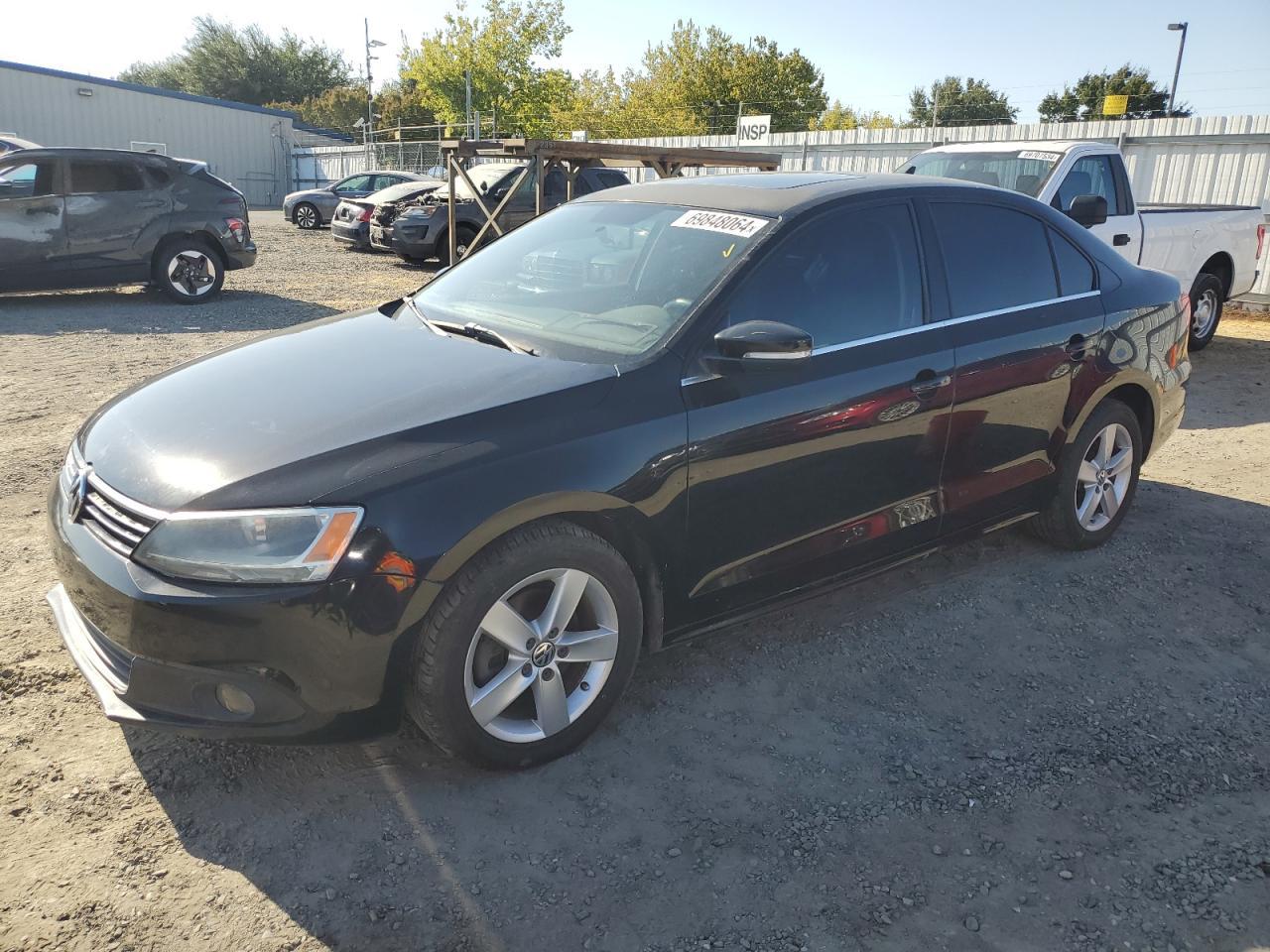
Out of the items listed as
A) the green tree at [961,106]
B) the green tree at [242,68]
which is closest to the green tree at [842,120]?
the green tree at [961,106]

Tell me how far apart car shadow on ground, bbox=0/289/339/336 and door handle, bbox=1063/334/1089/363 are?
335 inches

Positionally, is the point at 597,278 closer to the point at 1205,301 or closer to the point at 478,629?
the point at 478,629

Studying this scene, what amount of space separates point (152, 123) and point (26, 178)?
31.8m

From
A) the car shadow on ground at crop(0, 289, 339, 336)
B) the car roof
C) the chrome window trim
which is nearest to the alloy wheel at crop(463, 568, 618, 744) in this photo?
the chrome window trim

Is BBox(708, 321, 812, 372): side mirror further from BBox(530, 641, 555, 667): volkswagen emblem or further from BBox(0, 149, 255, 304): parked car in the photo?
BBox(0, 149, 255, 304): parked car

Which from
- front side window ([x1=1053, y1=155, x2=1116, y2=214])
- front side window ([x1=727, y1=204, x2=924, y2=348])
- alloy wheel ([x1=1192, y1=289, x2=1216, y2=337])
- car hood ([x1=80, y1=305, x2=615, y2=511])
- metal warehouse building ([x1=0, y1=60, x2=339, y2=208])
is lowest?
alloy wheel ([x1=1192, y1=289, x2=1216, y2=337])

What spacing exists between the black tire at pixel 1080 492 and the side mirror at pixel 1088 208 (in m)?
3.49

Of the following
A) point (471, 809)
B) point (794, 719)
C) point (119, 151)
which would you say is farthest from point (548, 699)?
point (119, 151)

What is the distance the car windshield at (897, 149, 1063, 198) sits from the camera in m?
8.32

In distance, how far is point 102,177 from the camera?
428 inches

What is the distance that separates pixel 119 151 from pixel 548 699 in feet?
35.5

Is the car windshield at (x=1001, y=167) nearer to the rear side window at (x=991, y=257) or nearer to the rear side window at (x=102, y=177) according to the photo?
the rear side window at (x=991, y=257)

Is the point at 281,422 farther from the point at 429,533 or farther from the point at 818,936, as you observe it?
the point at 818,936

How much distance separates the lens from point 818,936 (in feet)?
7.78
